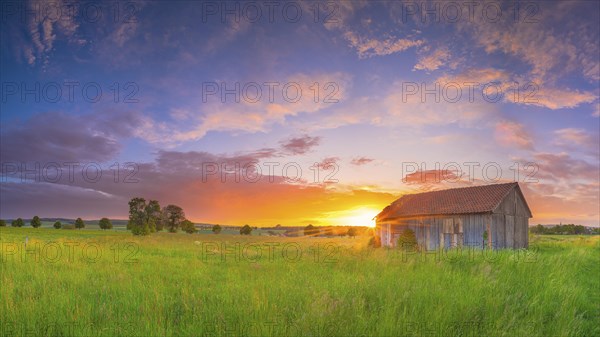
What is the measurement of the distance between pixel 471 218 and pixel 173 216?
6505 cm

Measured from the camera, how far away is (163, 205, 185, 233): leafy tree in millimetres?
77062

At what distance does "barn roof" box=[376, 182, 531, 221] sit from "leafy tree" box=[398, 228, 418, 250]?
1836mm

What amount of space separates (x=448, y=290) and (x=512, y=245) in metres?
25.7

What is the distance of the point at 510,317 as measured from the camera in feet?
21.3

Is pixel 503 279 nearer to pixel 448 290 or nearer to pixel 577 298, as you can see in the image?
pixel 577 298

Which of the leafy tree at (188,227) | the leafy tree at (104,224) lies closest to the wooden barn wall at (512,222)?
Answer: the leafy tree at (188,227)

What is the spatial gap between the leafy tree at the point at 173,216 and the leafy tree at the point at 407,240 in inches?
2272

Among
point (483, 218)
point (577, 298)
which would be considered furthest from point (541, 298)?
point (483, 218)

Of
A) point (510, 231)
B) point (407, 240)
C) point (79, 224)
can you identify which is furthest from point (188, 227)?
→ point (510, 231)

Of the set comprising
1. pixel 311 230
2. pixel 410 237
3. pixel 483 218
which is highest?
pixel 483 218

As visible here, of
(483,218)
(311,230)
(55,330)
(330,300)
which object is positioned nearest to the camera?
(55,330)

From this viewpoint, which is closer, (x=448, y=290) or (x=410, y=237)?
(x=448, y=290)

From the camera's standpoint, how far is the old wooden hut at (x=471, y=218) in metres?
27.7

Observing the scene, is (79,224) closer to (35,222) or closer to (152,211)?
(35,222)
